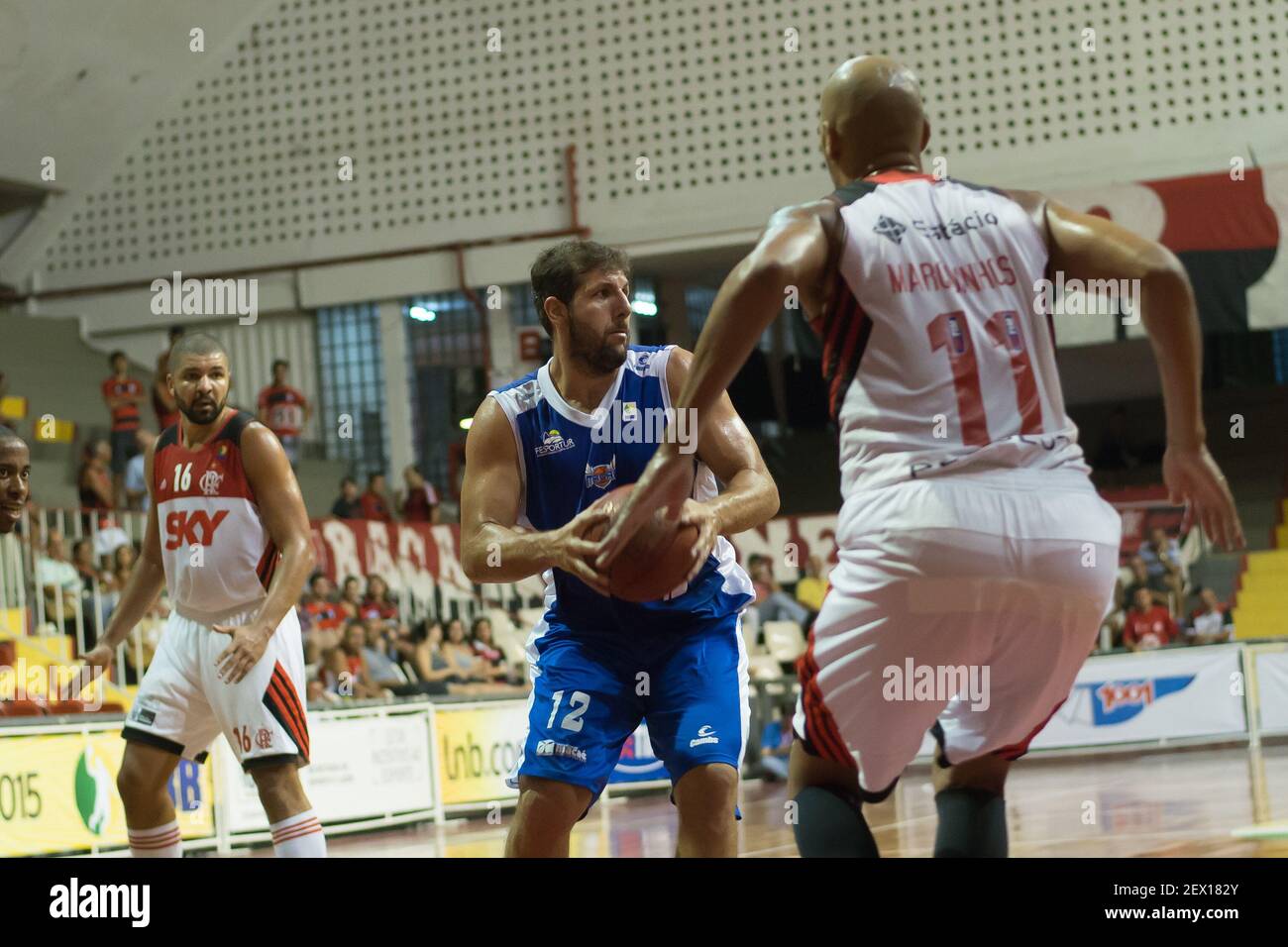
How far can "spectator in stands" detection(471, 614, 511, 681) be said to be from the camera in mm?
15309

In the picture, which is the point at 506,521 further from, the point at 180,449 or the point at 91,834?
the point at 91,834

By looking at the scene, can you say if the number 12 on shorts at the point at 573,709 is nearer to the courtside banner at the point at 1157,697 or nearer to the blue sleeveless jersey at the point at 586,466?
the blue sleeveless jersey at the point at 586,466

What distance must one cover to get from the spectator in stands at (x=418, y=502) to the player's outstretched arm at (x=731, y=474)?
15639 mm

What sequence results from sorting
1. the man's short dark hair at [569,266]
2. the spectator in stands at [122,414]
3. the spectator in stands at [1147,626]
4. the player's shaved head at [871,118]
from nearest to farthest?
the player's shaved head at [871,118] < the man's short dark hair at [569,266] < the spectator in stands at [1147,626] < the spectator in stands at [122,414]

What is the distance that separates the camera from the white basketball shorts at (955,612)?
3.22 meters

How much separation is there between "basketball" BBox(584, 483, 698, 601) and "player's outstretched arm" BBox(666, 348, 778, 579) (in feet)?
0.37

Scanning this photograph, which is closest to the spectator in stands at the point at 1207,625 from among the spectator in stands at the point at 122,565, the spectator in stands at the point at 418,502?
the spectator in stands at the point at 418,502

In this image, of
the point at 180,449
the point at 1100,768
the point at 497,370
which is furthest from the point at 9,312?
the point at 180,449

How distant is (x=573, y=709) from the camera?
4324 millimetres

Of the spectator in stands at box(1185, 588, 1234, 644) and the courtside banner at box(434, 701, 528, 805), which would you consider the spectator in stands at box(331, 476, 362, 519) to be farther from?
the spectator in stands at box(1185, 588, 1234, 644)

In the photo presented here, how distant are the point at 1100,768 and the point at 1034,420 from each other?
38.4 feet

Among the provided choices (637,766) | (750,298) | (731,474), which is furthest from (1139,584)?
(750,298)

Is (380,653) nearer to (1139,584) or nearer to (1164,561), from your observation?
(1139,584)

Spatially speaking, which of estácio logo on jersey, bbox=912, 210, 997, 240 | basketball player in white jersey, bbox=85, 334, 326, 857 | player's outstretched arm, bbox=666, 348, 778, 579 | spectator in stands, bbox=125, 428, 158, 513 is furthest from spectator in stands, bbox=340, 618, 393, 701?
estácio logo on jersey, bbox=912, 210, 997, 240
